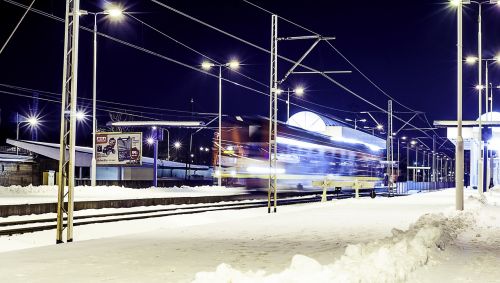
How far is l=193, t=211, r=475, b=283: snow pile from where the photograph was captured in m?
7.52

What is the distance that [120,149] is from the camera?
43.0 metres

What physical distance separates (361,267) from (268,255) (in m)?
3.17

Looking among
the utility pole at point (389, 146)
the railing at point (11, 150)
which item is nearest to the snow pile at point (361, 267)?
the utility pole at point (389, 146)

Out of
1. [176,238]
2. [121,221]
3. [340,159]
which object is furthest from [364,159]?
[176,238]

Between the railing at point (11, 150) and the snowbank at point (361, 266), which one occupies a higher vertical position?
the railing at point (11, 150)

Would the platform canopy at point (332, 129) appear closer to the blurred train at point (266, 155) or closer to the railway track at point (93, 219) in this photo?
the blurred train at point (266, 155)

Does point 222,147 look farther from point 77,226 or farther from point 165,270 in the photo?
point 165,270

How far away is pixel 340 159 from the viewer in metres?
45.6

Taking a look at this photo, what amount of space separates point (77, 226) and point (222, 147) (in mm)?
18675

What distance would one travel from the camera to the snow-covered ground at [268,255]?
8.35 meters

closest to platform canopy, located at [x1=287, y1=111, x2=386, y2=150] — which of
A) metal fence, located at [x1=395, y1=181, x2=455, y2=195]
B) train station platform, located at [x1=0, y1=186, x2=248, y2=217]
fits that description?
train station platform, located at [x1=0, y1=186, x2=248, y2=217]

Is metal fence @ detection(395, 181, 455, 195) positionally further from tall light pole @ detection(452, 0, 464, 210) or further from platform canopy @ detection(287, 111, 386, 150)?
tall light pole @ detection(452, 0, 464, 210)

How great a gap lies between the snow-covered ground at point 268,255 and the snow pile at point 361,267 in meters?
0.01

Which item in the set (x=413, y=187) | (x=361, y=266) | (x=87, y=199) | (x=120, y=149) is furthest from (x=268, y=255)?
(x=413, y=187)
